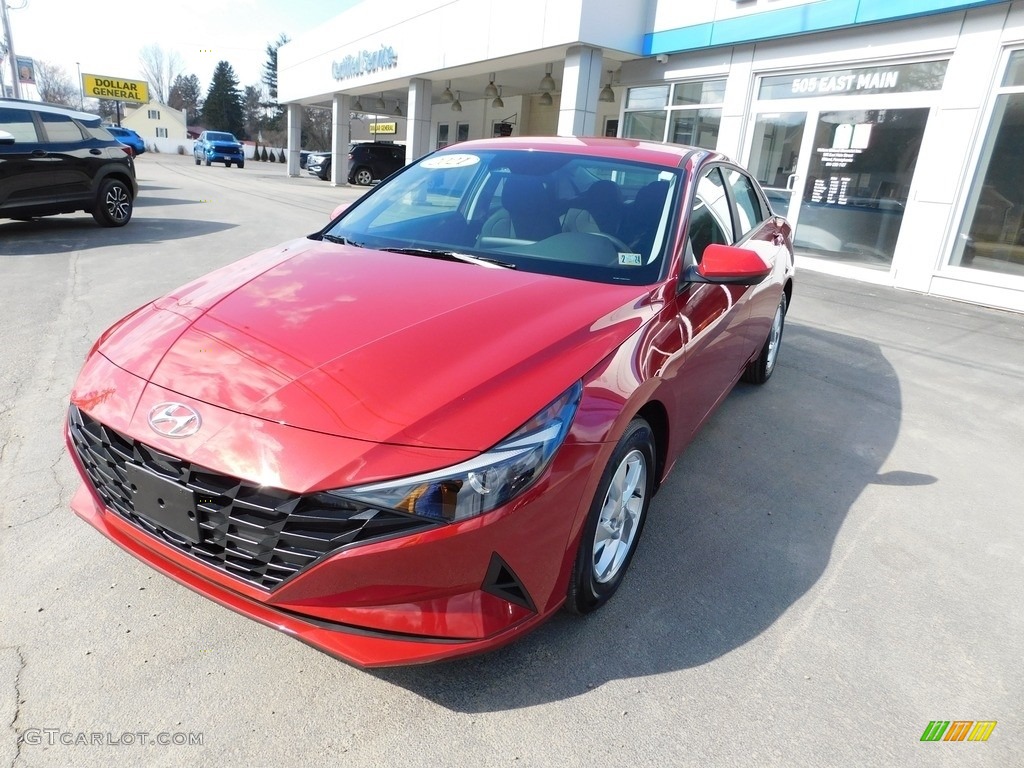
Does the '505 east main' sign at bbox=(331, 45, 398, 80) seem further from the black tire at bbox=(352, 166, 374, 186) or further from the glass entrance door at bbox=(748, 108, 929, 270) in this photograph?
the glass entrance door at bbox=(748, 108, 929, 270)

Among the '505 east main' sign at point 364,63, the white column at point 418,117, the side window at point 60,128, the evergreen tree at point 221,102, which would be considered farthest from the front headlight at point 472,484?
the evergreen tree at point 221,102

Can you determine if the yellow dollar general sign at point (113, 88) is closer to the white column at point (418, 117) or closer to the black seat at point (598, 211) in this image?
the white column at point (418, 117)

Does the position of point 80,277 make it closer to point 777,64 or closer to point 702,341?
point 702,341

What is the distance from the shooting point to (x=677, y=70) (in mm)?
12383

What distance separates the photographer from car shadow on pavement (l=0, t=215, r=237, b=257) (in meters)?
8.48

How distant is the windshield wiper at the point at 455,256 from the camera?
2684 millimetres

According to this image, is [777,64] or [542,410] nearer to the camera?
[542,410]

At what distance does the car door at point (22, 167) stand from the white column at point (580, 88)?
27.3 feet

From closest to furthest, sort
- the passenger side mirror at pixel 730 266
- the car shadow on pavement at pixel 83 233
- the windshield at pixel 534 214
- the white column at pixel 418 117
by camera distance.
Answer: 1. the passenger side mirror at pixel 730 266
2. the windshield at pixel 534 214
3. the car shadow on pavement at pixel 83 233
4. the white column at pixel 418 117

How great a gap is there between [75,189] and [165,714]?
386 inches

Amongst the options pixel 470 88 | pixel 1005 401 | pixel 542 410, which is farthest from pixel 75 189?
pixel 470 88

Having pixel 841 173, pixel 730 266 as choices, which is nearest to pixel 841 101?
pixel 841 173

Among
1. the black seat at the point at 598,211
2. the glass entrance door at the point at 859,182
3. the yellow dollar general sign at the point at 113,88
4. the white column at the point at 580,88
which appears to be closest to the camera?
the black seat at the point at 598,211

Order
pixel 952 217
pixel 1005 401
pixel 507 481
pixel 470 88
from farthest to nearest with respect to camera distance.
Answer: pixel 470 88, pixel 952 217, pixel 1005 401, pixel 507 481
